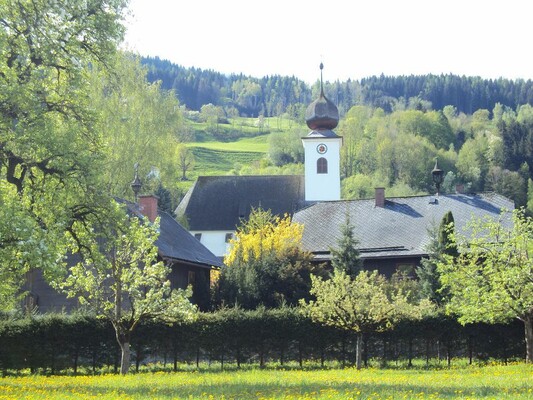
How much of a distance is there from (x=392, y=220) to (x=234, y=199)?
23.1 metres

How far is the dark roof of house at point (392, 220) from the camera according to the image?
52469 millimetres

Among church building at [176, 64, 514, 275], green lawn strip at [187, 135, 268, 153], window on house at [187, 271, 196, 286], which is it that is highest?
green lawn strip at [187, 135, 268, 153]

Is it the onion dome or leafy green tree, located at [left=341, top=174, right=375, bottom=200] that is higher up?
the onion dome

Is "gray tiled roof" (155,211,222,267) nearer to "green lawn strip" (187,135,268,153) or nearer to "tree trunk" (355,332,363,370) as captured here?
"tree trunk" (355,332,363,370)

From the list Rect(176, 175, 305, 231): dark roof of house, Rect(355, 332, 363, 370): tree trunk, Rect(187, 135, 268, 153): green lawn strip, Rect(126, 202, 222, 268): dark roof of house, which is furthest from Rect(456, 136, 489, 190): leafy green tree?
Rect(355, 332, 363, 370): tree trunk

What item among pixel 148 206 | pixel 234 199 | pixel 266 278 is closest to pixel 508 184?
pixel 234 199

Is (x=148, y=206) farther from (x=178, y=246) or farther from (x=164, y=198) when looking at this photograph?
(x=164, y=198)

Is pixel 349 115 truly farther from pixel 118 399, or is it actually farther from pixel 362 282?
pixel 118 399

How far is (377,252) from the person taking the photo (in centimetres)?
5231

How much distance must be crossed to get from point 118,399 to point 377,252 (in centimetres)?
3620

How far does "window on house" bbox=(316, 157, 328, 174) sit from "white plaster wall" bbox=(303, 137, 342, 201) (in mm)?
247

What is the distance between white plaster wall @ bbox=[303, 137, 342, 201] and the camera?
74562 millimetres

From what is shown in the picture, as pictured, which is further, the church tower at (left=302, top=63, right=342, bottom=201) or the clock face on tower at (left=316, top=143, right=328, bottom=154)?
the clock face on tower at (left=316, top=143, right=328, bottom=154)

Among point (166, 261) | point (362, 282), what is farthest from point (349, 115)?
point (362, 282)
